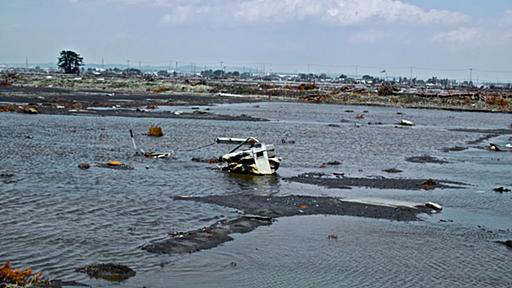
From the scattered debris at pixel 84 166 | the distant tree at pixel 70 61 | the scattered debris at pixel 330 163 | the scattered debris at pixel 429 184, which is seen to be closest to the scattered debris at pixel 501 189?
the scattered debris at pixel 429 184

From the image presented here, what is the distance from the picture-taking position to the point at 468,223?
1917cm

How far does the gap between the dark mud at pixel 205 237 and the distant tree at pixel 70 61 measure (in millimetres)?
139636

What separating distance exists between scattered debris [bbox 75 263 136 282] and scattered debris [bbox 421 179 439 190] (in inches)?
576

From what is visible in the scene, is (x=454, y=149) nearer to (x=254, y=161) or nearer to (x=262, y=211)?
(x=254, y=161)

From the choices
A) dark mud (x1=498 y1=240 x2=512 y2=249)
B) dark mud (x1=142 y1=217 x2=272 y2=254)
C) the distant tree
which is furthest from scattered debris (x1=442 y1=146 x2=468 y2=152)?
the distant tree

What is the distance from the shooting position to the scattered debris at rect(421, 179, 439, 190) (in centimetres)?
2494

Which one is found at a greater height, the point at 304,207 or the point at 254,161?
the point at 254,161

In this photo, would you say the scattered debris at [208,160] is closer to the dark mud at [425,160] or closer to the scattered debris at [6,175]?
the scattered debris at [6,175]

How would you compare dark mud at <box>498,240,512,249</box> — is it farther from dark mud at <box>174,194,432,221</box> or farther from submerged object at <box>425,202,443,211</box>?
submerged object at <box>425,202,443,211</box>

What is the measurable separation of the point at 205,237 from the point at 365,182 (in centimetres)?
1090

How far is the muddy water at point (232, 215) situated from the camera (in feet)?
44.7

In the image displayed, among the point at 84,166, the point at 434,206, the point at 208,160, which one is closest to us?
the point at 434,206

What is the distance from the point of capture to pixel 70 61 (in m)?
153

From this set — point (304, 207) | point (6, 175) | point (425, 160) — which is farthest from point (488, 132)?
point (6, 175)
